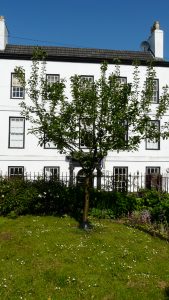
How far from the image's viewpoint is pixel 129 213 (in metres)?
19.1

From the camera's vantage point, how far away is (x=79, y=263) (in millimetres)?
12078

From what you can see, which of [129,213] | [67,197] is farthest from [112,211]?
[67,197]

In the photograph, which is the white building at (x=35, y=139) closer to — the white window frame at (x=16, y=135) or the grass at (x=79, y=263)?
the white window frame at (x=16, y=135)

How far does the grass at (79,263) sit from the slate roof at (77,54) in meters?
18.0

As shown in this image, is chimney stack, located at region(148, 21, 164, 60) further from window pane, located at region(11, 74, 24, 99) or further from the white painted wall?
window pane, located at region(11, 74, 24, 99)

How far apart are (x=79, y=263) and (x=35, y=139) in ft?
65.0

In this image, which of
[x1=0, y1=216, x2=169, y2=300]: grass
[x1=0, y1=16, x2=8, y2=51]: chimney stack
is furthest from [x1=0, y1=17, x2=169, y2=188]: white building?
[x1=0, y1=216, x2=169, y2=300]: grass

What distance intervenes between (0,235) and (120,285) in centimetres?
623

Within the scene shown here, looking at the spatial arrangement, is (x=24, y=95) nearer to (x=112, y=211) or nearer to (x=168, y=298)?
(x=112, y=211)

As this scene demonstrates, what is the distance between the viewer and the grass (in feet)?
33.3

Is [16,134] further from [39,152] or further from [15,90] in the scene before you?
[15,90]

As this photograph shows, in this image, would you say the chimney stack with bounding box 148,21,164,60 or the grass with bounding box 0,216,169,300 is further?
the chimney stack with bounding box 148,21,164,60

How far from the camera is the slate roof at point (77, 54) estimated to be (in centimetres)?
3133

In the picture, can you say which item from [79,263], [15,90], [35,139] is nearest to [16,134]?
[35,139]
